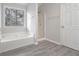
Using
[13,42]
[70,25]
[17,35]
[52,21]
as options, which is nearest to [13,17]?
[17,35]

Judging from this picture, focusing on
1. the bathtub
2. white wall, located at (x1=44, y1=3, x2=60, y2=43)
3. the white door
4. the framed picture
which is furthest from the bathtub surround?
the white door

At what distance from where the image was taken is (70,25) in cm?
324

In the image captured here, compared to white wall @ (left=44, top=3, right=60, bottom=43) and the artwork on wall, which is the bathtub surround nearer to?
the artwork on wall

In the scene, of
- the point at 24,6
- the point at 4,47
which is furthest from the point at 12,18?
the point at 4,47

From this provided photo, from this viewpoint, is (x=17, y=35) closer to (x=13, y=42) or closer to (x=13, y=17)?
Result: (x=13, y=42)

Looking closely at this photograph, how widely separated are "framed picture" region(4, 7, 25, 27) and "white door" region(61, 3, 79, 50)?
222 centimetres

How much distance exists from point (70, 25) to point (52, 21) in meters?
1.31

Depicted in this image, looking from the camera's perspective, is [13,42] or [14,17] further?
[14,17]

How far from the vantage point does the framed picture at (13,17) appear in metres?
3.84

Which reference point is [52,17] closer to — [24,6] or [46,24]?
[46,24]

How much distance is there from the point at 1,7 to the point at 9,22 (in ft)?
2.52

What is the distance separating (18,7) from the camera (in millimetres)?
4312

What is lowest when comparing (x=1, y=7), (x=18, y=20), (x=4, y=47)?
(x=4, y=47)

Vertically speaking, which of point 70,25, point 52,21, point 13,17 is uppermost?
point 13,17
